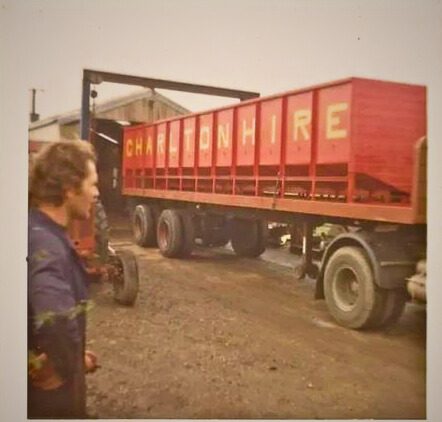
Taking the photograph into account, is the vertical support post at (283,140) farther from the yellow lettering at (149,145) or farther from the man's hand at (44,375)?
the man's hand at (44,375)

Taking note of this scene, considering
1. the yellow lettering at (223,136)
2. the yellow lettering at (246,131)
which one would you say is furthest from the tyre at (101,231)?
the yellow lettering at (246,131)

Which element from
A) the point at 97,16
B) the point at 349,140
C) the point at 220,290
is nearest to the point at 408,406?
the point at 220,290

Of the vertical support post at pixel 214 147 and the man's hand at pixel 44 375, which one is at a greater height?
the vertical support post at pixel 214 147

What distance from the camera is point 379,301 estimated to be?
2336 millimetres

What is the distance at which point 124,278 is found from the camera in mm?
2393

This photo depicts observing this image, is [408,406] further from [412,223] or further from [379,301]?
[412,223]

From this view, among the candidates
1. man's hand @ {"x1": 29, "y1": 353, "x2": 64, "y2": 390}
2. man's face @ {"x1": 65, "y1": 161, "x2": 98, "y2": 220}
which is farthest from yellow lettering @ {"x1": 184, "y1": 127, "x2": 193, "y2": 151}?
man's hand @ {"x1": 29, "y1": 353, "x2": 64, "y2": 390}

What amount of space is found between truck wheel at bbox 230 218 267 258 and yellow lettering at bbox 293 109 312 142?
0.50 meters

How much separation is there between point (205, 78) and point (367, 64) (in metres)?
0.86

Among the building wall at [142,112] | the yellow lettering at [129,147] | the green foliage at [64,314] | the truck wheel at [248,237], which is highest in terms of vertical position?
the building wall at [142,112]

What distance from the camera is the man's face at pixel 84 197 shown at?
2334 millimetres

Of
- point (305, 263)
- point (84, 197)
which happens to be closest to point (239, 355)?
point (305, 263)

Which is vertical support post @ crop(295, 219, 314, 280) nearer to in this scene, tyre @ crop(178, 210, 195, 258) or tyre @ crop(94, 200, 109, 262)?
tyre @ crop(178, 210, 195, 258)

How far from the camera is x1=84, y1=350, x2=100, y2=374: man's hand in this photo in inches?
89.3
